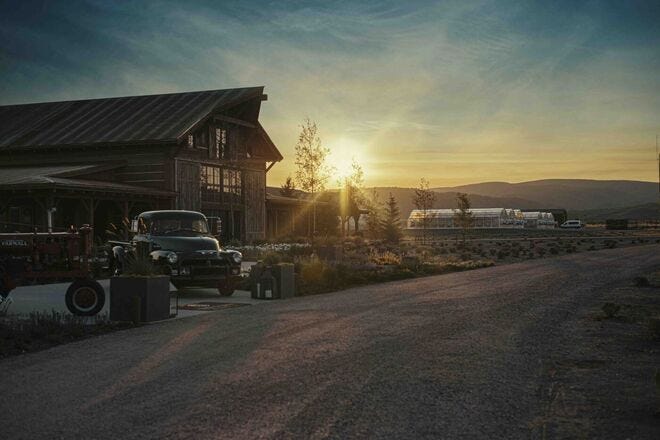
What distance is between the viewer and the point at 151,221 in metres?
17.8

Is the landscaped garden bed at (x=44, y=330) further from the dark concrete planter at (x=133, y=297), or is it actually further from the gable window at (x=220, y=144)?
the gable window at (x=220, y=144)

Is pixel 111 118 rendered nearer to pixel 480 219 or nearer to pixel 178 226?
pixel 178 226

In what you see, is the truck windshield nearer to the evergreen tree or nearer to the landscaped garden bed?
the landscaped garden bed

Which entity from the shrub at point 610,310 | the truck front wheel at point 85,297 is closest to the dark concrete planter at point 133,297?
the truck front wheel at point 85,297

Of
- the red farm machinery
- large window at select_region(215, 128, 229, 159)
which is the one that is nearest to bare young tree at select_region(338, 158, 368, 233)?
large window at select_region(215, 128, 229, 159)

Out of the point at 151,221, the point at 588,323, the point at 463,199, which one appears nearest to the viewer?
the point at 588,323

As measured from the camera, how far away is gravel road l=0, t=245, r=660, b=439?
588cm

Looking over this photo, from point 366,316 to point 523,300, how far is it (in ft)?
16.5

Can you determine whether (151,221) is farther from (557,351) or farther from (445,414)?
(445,414)

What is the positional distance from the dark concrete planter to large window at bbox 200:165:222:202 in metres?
24.9

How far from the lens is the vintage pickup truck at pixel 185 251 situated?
645 inches

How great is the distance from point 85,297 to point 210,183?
25.1 meters

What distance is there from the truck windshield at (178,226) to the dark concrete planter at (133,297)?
17.5 ft

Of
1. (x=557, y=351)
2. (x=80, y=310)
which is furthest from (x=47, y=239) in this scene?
(x=557, y=351)
